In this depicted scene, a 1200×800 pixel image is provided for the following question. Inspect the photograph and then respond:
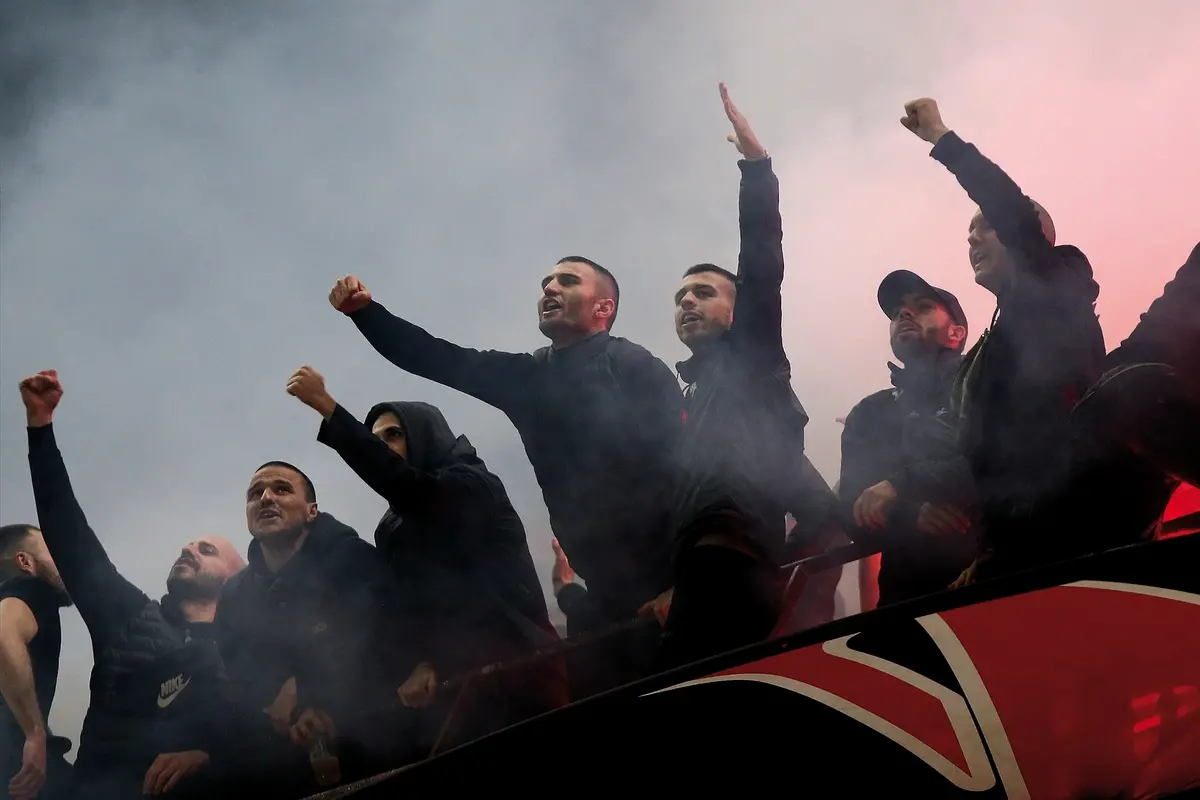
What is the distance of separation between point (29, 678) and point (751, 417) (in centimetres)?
214

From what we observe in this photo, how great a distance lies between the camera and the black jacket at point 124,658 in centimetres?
278

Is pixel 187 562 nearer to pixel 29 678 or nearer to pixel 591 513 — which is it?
pixel 29 678

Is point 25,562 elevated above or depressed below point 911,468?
above

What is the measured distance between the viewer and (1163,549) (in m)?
1.54

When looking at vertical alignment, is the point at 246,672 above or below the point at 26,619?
below

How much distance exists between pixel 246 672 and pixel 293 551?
33cm

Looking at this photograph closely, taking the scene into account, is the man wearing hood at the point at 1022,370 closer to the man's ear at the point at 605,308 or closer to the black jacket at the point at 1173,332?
the black jacket at the point at 1173,332

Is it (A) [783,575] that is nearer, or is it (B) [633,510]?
(A) [783,575]

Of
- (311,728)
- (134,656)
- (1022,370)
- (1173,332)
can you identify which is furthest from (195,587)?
(1173,332)

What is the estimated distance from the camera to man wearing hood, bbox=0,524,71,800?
2859mm

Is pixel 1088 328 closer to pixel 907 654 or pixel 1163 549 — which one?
pixel 1163 549

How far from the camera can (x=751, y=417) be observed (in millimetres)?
2215

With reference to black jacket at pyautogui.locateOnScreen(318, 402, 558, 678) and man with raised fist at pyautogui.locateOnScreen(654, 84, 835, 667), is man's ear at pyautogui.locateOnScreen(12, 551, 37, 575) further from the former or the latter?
man with raised fist at pyautogui.locateOnScreen(654, 84, 835, 667)

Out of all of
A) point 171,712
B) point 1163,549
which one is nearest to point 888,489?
point 1163,549
